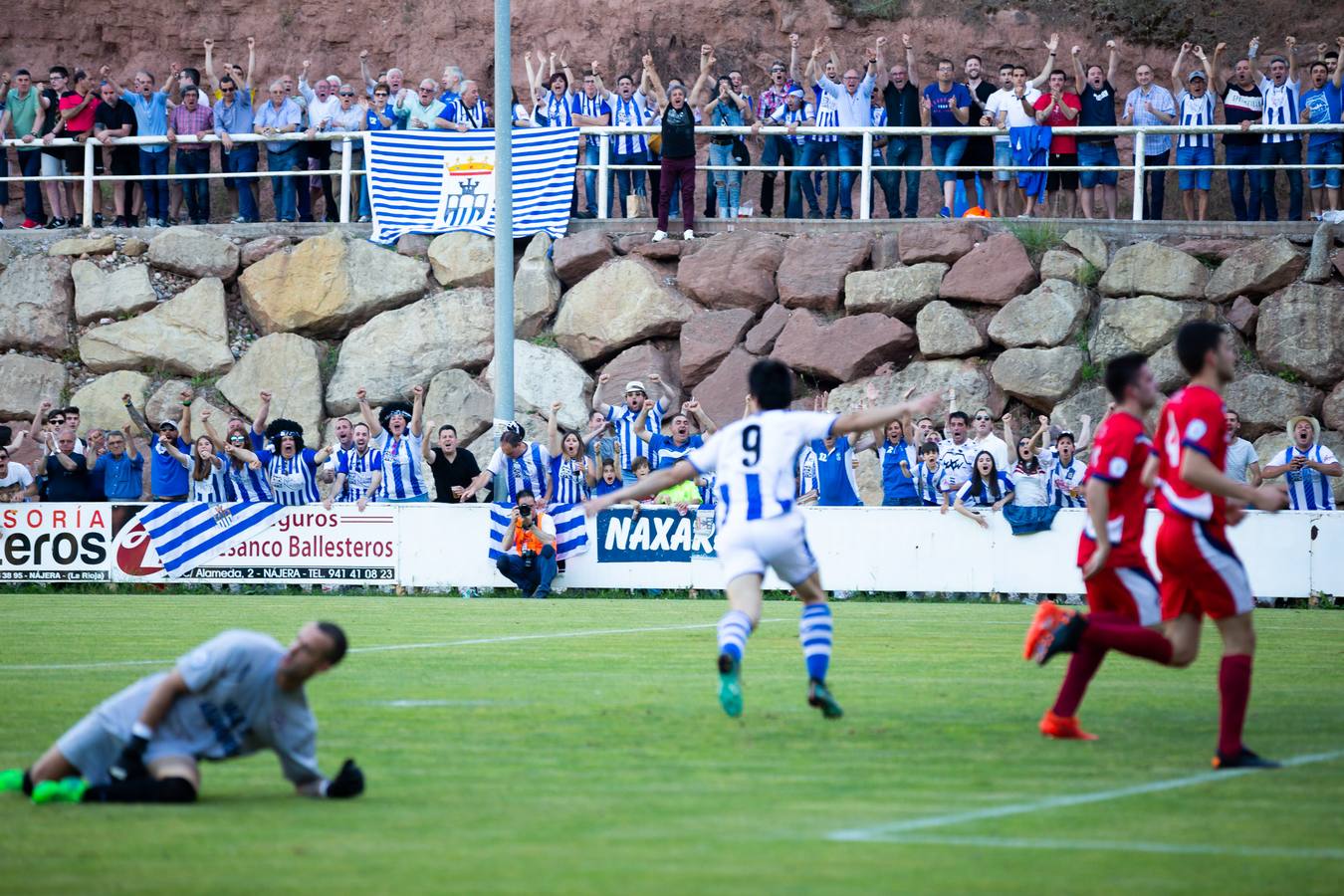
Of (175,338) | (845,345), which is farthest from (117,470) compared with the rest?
(845,345)

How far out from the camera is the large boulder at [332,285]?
28.9 meters

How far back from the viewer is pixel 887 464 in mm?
22047

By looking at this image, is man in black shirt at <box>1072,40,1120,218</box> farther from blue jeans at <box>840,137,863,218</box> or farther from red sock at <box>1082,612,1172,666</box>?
red sock at <box>1082,612,1172,666</box>

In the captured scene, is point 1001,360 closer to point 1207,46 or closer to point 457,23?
point 1207,46

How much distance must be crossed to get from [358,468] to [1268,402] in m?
12.3

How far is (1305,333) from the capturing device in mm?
24656

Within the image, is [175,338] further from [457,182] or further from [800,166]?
[800,166]

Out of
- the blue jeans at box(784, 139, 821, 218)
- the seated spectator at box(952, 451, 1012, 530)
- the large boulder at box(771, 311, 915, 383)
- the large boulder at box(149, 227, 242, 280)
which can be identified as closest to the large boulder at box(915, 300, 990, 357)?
the large boulder at box(771, 311, 915, 383)

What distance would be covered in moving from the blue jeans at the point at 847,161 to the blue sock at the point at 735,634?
18.2m

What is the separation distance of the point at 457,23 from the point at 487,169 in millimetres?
8774

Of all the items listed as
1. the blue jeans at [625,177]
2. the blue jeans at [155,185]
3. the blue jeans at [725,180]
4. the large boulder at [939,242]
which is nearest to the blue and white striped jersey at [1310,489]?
the large boulder at [939,242]

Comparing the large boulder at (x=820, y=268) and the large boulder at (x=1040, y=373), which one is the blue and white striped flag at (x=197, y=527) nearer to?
the large boulder at (x=820, y=268)

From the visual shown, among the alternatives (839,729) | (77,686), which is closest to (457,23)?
(77,686)

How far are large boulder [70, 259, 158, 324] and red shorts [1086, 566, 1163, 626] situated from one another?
23491mm
